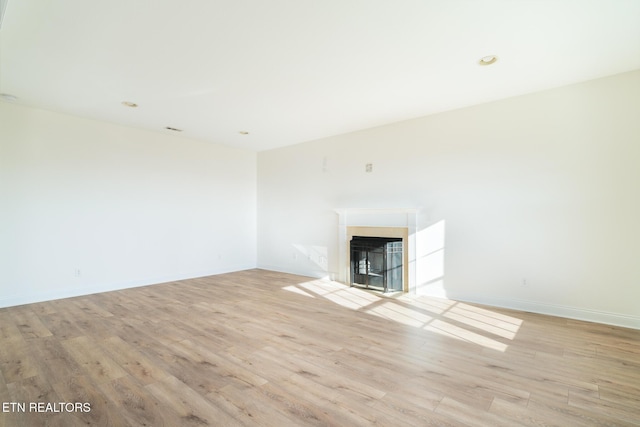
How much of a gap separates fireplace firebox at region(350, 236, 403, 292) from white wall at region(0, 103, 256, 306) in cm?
275

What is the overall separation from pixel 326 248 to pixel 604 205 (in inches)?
150

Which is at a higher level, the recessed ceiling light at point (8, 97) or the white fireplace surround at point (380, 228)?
the recessed ceiling light at point (8, 97)

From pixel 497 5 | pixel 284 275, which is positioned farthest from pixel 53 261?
pixel 497 5

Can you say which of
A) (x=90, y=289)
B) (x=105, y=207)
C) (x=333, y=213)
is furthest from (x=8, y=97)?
(x=333, y=213)

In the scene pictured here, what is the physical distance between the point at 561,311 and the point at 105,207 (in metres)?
6.29

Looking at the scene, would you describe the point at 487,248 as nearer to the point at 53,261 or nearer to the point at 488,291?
the point at 488,291

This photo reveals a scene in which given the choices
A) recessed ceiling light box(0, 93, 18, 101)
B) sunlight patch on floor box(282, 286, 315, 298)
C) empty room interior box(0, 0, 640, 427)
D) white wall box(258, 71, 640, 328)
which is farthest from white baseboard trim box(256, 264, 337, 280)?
recessed ceiling light box(0, 93, 18, 101)

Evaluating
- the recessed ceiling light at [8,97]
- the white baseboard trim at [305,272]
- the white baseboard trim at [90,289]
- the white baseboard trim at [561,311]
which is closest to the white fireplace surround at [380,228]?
the white baseboard trim at [305,272]

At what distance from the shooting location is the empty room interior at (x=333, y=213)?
2.08 meters

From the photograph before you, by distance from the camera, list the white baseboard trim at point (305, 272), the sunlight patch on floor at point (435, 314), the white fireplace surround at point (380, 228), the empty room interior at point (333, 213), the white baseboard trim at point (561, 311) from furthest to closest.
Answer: the white baseboard trim at point (305, 272) → the white fireplace surround at point (380, 228) → the white baseboard trim at point (561, 311) → the sunlight patch on floor at point (435, 314) → the empty room interior at point (333, 213)

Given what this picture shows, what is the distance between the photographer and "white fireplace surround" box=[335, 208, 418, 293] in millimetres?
4516

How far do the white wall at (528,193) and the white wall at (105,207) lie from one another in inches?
115

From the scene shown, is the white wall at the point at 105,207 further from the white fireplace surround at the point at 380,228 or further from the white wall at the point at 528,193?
the white wall at the point at 528,193

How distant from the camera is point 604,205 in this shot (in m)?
3.22
